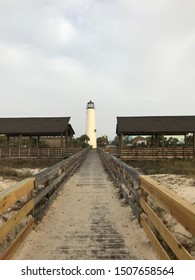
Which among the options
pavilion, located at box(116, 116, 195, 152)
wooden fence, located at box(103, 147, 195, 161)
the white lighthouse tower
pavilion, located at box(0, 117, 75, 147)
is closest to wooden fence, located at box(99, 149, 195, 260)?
wooden fence, located at box(103, 147, 195, 161)

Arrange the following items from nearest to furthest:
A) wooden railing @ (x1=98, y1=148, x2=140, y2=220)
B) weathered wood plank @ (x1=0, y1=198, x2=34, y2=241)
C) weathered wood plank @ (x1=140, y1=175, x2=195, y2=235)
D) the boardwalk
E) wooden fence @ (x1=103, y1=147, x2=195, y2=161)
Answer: weathered wood plank @ (x1=140, y1=175, x2=195, y2=235) < weathered wood plank @ (x1=0, y1=198, x2=34, y2=241) < the boardwalk < wooden railing @ (x1=98, y1=148, x2=140, y2=220) < wooden fence @ (x1=103, y1=147, x2=195, y2=161)

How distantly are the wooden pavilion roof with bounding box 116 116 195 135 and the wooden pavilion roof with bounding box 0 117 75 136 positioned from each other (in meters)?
6.36

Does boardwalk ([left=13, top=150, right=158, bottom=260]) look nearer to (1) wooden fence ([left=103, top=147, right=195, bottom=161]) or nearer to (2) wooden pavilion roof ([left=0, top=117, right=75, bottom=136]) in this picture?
(1) wooden fence ([left=103, top=147, right=195, bottom=161])

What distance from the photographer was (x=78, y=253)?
3.72 m

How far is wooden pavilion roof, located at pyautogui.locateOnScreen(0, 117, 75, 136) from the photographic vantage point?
29.0m

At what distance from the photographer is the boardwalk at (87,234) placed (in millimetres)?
3717

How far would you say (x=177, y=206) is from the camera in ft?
9.06

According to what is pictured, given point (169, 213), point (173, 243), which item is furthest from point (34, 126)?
point (173, 243)

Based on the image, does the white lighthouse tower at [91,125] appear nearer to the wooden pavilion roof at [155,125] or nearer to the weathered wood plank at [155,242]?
the wooden pavilion roof at [155,125]

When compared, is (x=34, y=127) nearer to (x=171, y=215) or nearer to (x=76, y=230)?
(x=76, y=230)

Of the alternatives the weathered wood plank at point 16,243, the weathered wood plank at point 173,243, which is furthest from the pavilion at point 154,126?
the weathered wood plank at point 173,243
